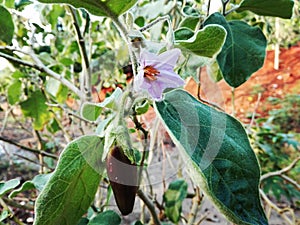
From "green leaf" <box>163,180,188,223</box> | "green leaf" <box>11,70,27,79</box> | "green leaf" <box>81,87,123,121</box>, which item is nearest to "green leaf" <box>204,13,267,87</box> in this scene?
"green leaf" <box>81,87,123,121</box>

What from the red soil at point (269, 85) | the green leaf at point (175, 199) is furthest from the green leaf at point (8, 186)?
the red soil at point (269, 85)

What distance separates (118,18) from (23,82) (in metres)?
0.67

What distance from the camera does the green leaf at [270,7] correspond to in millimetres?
370

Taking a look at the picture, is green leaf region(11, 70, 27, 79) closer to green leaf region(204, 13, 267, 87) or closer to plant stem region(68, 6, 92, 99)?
plant stem region(68, 6, 92, 99)

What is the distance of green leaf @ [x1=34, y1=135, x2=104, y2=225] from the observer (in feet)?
0.89

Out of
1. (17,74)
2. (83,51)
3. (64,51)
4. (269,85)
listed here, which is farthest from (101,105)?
(269,85)

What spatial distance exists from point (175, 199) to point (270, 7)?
40 centimetres

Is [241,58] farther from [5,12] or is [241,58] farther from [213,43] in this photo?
[5,12]

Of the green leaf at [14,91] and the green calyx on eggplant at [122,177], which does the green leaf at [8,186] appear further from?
the green leaf at [14,91]

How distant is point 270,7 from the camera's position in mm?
379

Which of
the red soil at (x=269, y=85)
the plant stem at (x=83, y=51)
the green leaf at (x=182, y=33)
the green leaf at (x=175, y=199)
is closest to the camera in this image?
the green leaf at (x=182, y=33)

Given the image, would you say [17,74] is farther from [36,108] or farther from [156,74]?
[156,74]

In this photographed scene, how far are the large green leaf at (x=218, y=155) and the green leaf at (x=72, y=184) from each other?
8cm

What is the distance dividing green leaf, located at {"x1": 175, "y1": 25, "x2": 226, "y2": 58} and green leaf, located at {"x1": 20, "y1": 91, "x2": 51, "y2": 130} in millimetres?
612
